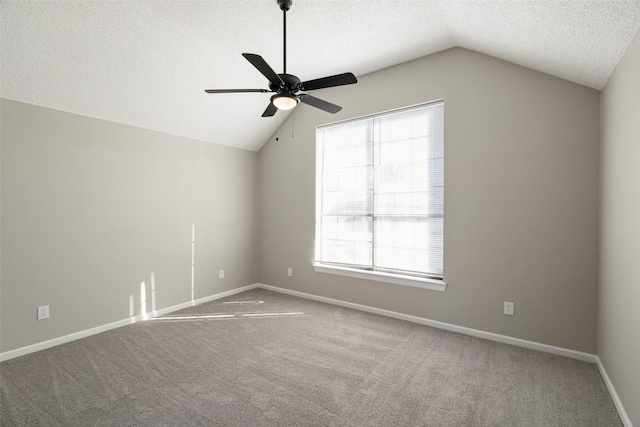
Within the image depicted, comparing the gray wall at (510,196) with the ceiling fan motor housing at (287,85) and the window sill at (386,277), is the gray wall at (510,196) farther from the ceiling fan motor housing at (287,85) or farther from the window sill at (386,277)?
the ceiling fan motor housing at (287,85)

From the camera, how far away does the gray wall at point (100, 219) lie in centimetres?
279

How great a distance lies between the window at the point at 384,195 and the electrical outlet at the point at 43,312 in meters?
2.98

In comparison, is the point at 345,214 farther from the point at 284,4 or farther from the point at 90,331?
the point at 90,331

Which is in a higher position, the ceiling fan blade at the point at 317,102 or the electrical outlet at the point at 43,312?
the ceiling fan blade at the point at 317,102

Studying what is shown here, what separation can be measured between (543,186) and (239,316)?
139 inches

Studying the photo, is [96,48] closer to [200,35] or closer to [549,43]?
[200,35]

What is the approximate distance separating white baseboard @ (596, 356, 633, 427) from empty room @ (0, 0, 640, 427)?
0.10ft

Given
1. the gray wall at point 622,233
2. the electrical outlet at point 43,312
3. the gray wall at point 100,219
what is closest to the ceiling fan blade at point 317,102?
the gray wall at point 622,233

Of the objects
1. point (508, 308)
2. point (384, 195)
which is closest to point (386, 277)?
point (384, 195)

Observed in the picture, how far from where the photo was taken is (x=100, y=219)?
333 centimetres

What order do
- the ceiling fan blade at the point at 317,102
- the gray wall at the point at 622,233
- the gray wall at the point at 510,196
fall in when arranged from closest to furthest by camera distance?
the gray wall at the point at 622,233
the ceiling fan blade at the point at 317,102
the gray wall at the point at 510,196

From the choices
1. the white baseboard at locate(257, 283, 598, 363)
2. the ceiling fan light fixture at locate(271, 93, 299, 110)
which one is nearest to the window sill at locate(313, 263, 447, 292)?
the white baseboard at locate(257, 283, 598, 363)

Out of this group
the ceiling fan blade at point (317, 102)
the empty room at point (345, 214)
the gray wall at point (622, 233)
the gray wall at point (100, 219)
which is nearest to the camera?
the gray wall at point (622, 233)

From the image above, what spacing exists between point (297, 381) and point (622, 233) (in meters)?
2.50
